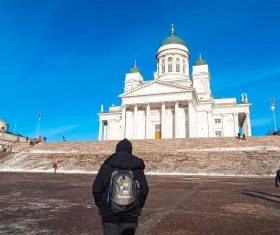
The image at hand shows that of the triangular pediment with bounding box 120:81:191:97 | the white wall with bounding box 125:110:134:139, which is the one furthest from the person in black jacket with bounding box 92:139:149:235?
the white wall with bounding box 125:110:134:139

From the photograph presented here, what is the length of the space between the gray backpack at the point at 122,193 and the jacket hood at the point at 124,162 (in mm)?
106

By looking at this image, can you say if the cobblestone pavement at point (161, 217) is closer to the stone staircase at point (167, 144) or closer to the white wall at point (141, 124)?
the stone staircase at point (167, 144)

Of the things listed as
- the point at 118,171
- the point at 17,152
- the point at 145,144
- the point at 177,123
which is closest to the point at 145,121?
the point at 177,123

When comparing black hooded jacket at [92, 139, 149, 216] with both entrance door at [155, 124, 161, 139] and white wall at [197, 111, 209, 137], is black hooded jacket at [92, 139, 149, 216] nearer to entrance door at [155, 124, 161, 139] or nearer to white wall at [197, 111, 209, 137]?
entrance door at [155, 124, 161, 139]

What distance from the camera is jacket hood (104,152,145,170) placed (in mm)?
2910

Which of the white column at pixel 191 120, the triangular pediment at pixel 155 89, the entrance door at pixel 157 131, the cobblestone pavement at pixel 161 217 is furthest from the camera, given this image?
the entrance door at pixel 157 131

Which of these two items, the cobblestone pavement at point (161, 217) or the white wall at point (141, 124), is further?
the white wall at point (141, 124)

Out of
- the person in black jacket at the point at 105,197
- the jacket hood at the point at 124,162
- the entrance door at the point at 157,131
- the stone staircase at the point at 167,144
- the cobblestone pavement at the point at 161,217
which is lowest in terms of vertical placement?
the cobblestone pavement at the point at 161,217

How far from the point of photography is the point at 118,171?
2.85m

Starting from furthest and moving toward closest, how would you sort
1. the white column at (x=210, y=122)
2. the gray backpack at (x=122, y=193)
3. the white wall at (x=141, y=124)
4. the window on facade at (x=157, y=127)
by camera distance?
the window on facade at (x=157, y=127) < the white column at (x=210, y=122) < the white wall at (x=141, y=124) < the gray backpack at (x=122, y=193)

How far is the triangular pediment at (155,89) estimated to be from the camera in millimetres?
46803

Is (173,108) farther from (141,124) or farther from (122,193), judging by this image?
(122,193)

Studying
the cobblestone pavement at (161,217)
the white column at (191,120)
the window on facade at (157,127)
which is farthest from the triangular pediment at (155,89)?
the cobblestone pavement at (161,217)

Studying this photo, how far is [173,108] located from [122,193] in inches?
1903
